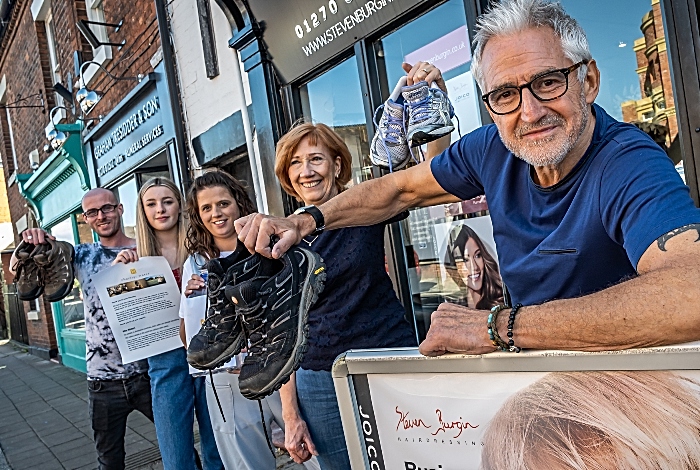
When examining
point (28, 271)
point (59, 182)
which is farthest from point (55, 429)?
point (59, 182)

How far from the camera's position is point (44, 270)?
335cm

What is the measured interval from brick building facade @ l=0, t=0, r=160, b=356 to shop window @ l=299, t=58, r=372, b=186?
2.82m

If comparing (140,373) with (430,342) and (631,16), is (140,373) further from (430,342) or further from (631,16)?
(631,16)

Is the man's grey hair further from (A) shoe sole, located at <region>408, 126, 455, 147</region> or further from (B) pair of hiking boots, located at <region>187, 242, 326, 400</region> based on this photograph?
(B) pair of hiking boots, located at <region>187, 242, 326, 400</region>

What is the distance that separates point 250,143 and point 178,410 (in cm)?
289

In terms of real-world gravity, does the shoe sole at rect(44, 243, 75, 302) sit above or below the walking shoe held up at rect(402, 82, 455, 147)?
below

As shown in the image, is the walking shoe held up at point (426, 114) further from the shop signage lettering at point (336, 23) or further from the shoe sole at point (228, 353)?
the shop signage lettering at point (336, 23)

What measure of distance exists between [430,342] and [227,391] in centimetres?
197

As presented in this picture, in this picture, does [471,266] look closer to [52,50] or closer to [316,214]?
[316,214]

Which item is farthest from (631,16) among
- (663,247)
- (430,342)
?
(430,342)

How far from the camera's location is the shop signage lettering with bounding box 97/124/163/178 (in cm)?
715

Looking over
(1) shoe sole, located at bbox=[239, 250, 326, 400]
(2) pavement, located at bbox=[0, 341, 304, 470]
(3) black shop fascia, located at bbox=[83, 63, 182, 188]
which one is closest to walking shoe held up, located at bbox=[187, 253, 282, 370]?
(1) shoe sole, located at bbox=[239, 250, 326, 400]

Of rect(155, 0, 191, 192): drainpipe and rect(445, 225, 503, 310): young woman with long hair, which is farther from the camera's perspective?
rect(155, 0, 191, 192): drainpipe

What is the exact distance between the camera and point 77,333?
10.9 metres
